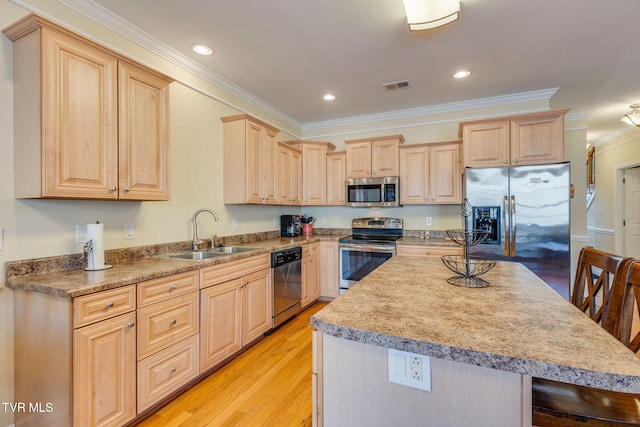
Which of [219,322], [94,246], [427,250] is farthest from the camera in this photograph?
[427,250]

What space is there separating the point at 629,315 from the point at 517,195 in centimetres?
215

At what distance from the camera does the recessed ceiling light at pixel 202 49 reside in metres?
2.51

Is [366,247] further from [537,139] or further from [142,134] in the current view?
[142,134]

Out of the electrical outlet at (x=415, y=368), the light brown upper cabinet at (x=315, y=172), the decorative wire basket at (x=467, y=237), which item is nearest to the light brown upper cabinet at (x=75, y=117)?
the electrical outlet at (x=415, y=368)

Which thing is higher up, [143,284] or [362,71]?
[362,71]

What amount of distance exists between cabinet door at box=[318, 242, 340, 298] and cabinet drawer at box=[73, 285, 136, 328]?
102 inches

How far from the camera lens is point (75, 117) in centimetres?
170

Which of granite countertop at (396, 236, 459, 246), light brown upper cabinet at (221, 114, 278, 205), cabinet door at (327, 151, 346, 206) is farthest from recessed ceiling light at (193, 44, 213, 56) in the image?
granite countertop at (396, 236, 459, 246)

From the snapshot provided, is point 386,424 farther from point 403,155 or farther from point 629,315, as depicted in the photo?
point 403,155

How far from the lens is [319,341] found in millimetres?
1024

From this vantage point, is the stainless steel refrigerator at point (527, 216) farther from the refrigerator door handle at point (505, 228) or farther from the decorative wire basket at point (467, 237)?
the decorative wire basket at point (467, 237)

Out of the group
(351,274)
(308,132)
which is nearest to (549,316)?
(351,274)

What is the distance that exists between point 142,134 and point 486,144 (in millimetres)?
3388

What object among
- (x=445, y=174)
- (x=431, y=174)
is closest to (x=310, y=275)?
(x=431, y=174)
